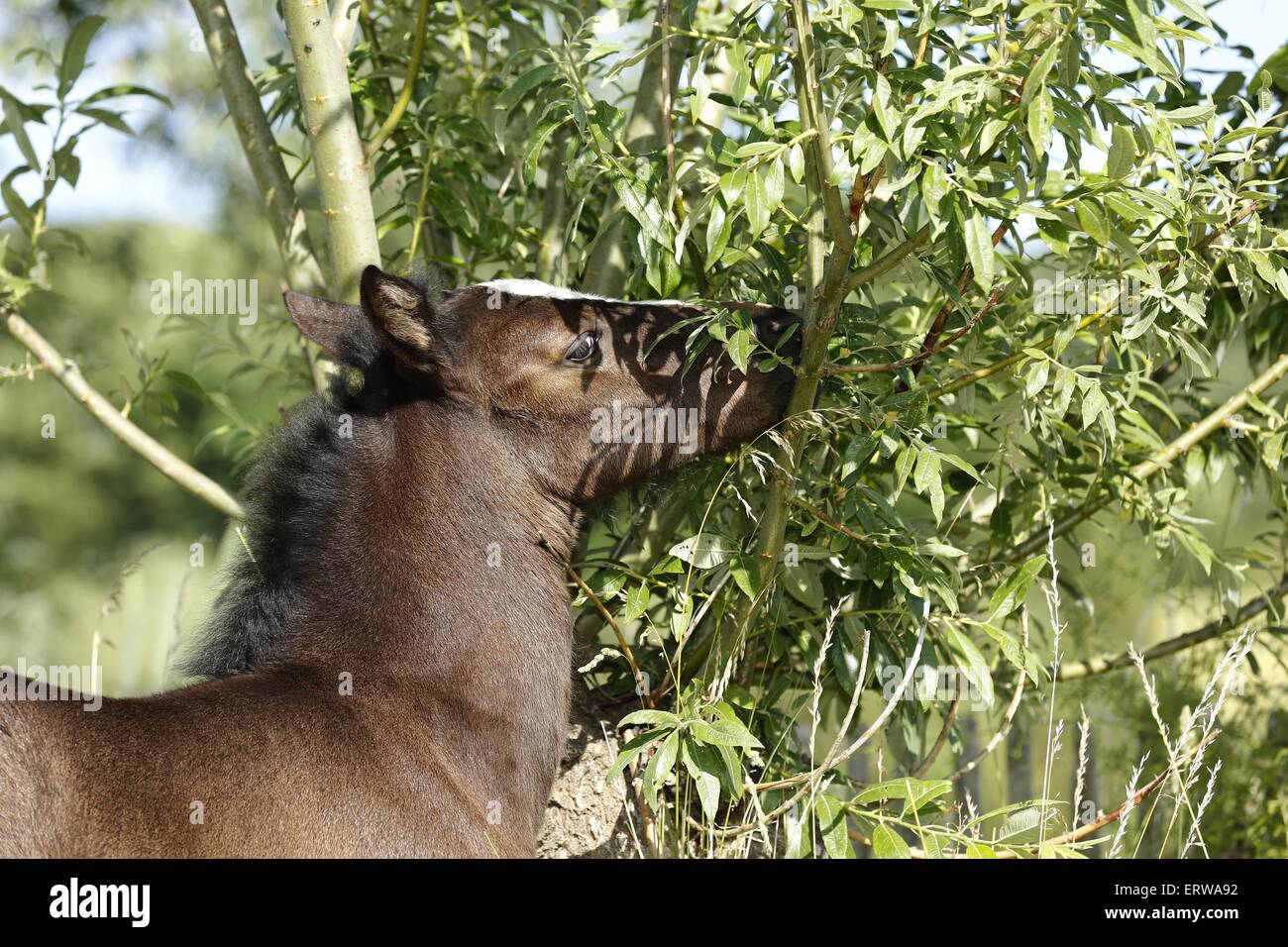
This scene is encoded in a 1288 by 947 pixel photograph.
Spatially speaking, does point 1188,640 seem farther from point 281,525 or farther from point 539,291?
point 281,525

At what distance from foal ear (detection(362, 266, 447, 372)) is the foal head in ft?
0.15

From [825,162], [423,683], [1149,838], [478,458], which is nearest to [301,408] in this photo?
[478,458]

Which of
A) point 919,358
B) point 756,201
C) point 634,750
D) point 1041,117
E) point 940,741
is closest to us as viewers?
point 1041,117

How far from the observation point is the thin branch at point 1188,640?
15.7ft

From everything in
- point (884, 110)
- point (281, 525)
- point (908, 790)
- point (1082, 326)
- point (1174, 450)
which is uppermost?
point (884, 110)

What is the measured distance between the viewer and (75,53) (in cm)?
456

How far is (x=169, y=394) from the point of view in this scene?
4.97m

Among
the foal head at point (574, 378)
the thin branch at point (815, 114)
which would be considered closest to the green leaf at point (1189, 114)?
the thin branch at point (815, 114)

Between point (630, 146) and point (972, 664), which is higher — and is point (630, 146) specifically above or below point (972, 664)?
above

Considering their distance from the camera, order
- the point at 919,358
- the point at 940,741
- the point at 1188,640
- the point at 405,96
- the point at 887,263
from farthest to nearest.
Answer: the point at 1188,640 → the point at 405,96 → the point at 940,741 → the point at 919,358 → the point at 887,263

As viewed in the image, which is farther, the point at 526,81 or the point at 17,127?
the point at 17,127

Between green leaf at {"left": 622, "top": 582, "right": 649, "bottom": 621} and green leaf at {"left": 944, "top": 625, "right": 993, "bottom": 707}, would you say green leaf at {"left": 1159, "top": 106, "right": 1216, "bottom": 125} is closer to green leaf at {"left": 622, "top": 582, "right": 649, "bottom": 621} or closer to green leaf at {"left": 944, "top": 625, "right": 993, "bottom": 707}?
green leaf at {"left": 944, "top": 625, "right": 993, "bottom": 707}

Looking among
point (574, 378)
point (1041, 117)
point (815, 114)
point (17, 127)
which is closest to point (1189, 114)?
point (1041, 117)

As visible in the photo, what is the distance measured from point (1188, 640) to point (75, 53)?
4842 millimetres
